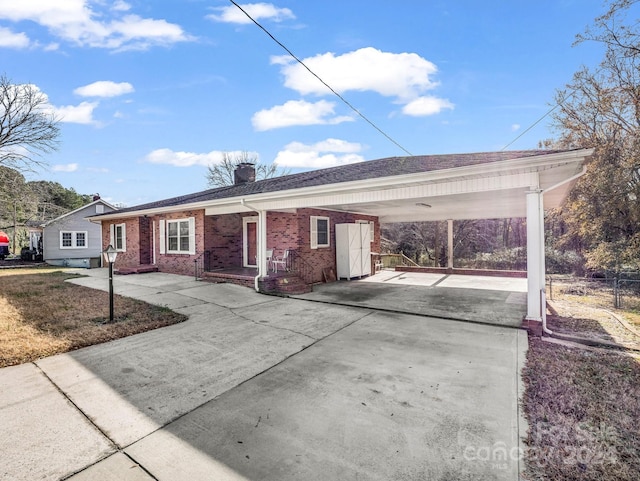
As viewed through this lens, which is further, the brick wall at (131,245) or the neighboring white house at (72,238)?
the neighboring white house at (72,238)

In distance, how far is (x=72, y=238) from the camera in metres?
24.4

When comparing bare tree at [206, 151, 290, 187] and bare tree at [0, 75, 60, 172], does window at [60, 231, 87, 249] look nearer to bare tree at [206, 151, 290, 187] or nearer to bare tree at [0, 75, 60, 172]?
bare tree at [0, 75, 60, 172]

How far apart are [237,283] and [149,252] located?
21.6 feet

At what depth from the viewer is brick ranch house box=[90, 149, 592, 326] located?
18.8 ft

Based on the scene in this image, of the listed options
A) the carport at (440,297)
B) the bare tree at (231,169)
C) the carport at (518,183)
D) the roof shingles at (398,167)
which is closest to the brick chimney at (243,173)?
the roof shingles at (398,167)

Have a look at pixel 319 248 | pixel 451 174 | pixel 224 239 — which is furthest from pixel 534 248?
pixel 224 239

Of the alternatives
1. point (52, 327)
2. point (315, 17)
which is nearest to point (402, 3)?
point (315, 17)

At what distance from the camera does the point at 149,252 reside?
14750mm

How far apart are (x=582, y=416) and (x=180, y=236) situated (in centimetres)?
1278

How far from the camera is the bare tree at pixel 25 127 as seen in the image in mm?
17422

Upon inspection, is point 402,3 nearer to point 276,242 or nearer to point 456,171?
point 456,171

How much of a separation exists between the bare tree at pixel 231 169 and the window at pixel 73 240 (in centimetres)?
1266

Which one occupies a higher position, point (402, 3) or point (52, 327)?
point (402, 3)

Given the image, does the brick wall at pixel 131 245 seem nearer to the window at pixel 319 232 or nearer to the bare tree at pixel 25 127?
the bare tree at pixel 25 127
